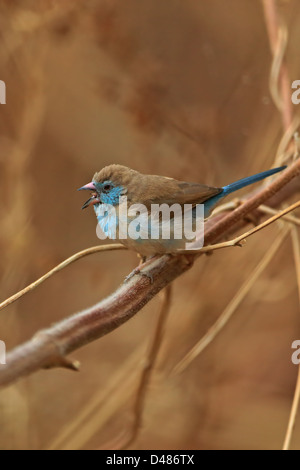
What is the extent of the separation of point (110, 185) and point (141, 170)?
0.97m

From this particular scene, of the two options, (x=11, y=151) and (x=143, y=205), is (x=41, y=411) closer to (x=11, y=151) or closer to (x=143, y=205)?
(x=11, y=151)

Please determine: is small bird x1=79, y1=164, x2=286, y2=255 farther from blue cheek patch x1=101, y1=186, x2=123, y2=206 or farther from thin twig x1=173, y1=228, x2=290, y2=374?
thin twig x1=173, y1=228, x2=290, y2=374

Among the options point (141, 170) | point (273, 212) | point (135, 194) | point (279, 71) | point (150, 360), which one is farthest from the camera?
point (141, 170)

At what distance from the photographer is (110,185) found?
2.18m

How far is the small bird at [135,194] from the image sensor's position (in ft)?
7.04

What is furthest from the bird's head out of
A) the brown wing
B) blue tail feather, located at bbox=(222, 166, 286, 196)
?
blue tail feather, located at bbox=(222, 166, 286, 196)

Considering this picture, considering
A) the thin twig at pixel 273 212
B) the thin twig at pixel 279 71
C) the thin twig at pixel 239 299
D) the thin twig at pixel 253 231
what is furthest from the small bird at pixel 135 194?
the thin twig at pixel 253 231

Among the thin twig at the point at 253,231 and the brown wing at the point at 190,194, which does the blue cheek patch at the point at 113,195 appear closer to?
the brown wing at the point at 190,194

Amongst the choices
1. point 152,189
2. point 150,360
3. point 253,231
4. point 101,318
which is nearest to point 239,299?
point 150,360

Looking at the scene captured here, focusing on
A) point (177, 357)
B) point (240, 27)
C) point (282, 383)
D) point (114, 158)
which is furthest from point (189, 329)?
point (240, 27)

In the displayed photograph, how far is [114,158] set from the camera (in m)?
3.32

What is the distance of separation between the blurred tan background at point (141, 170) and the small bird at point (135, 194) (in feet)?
1.36

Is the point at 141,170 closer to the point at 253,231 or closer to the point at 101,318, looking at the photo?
the point at 253,231

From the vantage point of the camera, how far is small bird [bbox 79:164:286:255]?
214 centimetres
